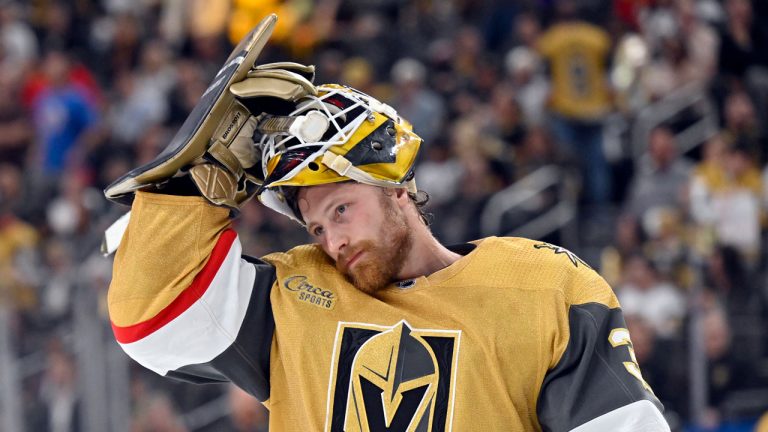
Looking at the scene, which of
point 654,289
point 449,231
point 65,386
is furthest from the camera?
point 449,231

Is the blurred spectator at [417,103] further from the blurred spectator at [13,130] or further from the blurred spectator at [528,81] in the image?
the blurred spectator at [13,130]

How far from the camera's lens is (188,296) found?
8.25 ft

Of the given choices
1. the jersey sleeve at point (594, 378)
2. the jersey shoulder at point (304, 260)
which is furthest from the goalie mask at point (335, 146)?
the jersey sleeve at point (594, 378)

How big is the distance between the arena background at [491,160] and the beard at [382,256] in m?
3.05

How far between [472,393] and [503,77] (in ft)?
19.3

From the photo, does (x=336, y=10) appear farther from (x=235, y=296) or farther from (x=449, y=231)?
(x=235, y=296)

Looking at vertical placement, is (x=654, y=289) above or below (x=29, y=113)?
above

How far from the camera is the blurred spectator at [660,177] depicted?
20.3 ft

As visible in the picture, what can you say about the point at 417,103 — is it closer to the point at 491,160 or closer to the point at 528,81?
the point at 528,81

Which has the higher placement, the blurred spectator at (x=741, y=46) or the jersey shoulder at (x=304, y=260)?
the jersey shoulder at (x=304, y=260)

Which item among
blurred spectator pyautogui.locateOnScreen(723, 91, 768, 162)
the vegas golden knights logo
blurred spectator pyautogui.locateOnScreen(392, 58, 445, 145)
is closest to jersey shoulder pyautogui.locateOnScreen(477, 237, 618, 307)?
the vegas golden knights logo

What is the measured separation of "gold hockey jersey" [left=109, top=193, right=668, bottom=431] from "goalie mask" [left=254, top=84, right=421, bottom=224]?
18 cm

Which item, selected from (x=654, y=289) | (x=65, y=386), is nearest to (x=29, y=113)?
(x=65, y=386)

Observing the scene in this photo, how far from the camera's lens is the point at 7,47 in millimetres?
9789
